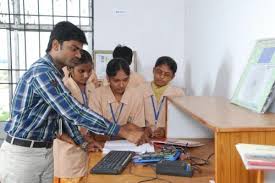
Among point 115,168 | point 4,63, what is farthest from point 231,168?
point 4,63

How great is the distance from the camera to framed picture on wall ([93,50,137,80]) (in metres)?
3.58

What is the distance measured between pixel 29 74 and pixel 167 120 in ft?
2.81

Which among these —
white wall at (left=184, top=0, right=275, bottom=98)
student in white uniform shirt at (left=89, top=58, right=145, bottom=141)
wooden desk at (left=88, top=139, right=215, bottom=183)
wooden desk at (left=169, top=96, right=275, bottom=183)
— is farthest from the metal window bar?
wooden desk at (left=169, top=96, right=275, bottom=183)

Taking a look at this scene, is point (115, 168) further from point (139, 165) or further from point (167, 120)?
point (167, 120)

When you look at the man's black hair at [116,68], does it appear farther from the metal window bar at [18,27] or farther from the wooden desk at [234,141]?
the metal window bar at [18,27]

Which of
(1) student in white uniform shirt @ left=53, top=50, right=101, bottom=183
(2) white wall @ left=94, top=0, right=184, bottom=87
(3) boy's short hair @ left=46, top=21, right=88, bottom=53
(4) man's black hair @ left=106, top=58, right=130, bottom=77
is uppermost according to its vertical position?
(2) white wall @ left=94, top=0, right=184, bottom=87

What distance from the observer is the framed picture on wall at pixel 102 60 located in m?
3.58

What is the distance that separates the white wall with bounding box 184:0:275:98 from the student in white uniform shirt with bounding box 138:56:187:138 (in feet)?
1.08

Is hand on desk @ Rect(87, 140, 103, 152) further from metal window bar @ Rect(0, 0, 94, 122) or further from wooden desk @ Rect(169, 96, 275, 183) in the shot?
metal window bar @ Rect(0, 0, 94, 122)

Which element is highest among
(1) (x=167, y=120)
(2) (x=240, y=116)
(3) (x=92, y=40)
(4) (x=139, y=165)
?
(3) (x=92, y=40)

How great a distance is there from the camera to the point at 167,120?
2.00 meters

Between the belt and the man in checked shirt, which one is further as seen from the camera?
the belt

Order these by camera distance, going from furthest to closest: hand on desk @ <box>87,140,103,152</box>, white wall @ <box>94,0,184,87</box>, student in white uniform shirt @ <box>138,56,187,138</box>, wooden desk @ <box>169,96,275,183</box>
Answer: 1. white wall @ <box>94,0,184,87</box>
2. student in white uniform shirt @ <box>138,56,187,138</box>
3. hand on desk @ <box>87,140,103,152</box>
4. wooden desk @ <box>169,96,275,183</box>

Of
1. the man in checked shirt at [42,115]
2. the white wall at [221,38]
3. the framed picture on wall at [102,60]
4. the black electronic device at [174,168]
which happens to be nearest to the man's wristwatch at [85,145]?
the man in checked shirt at [42,115]
